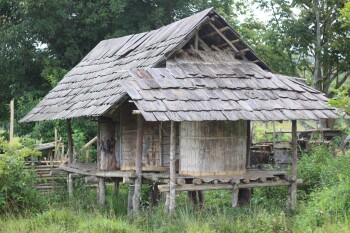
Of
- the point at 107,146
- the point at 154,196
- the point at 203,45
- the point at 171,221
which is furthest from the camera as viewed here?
the point at 154,196

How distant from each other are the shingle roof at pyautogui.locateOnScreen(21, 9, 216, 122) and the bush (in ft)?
4.63

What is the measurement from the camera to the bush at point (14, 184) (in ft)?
43.3

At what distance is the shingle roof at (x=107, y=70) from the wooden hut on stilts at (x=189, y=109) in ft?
0.13

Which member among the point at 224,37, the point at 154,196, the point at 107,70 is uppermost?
the point at 224,37

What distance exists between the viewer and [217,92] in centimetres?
1238

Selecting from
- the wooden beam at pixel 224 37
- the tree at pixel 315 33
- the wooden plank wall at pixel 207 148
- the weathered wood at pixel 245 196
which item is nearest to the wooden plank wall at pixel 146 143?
the wooden plank wall at pixel 207 148

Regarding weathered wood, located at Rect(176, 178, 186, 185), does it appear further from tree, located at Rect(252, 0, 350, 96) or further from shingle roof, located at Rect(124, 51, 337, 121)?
tree, located at Rect(252, 0, 350, 96)

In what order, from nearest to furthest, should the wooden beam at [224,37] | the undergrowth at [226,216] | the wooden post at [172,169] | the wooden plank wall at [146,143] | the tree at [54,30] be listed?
1. the undergrowth at [226,216]
2. the wooden post at [172,169]
3. the wooden plank wall at [146,143]
4. the wooden beam at [224,37]
5. the tree at [54,30]

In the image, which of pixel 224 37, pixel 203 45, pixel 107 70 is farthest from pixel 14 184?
pixel 224 37

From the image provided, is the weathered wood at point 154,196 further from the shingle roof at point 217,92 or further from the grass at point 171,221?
the shingle roof at point 217,92

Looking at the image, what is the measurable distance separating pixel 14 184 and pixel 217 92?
522 centimetres

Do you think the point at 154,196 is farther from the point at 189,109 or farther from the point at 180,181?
the point at 189,109

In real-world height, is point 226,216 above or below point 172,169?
below

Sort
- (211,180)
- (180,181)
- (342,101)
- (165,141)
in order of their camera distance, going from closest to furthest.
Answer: (342,101) < (180,181) < (211,180) < (165,141)
